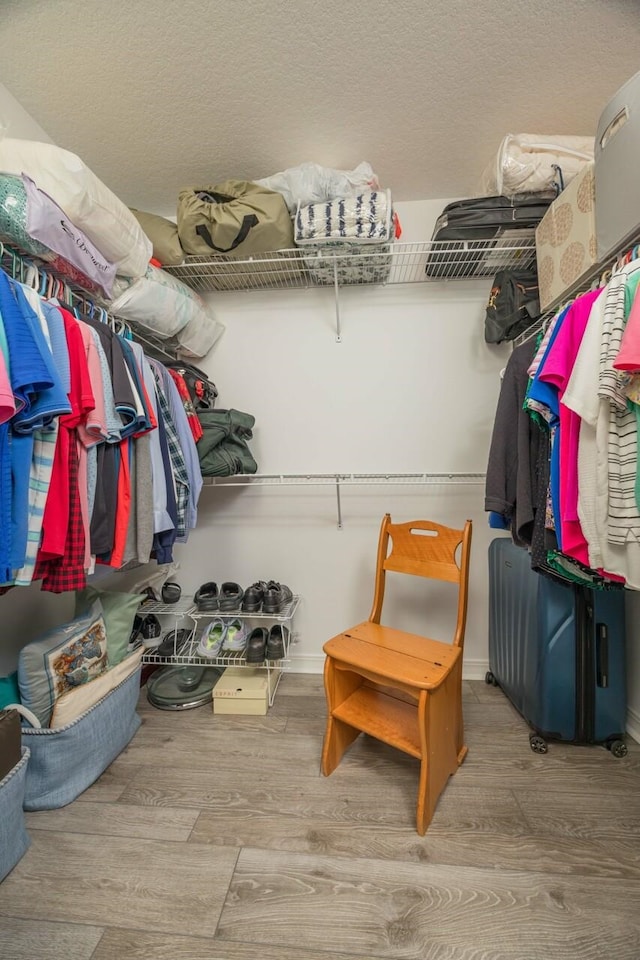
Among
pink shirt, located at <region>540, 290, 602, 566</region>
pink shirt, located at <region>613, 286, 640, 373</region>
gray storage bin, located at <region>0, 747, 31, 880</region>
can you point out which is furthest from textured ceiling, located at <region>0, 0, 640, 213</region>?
gray storage bin, located at <region>0, 747, 31, 880</region>

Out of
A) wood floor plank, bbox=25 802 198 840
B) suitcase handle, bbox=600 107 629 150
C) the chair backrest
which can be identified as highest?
suitcase handle, bbox=600 107 629 150

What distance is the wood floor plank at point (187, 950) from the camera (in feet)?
2.54

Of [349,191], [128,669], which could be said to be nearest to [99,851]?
[128,669]

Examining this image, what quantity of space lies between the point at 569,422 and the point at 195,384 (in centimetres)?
145

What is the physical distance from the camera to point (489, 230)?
144 centimetres

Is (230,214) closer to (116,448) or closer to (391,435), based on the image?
(116,448)

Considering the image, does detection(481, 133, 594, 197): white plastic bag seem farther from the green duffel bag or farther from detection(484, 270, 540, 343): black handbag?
the green duffel bag

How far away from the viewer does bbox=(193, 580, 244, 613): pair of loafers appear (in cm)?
167

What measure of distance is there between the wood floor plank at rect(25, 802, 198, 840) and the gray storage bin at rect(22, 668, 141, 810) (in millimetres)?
37

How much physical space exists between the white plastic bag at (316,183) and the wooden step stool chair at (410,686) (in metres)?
1.41

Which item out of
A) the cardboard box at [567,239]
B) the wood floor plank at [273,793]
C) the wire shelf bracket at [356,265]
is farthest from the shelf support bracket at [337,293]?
the wood floor plank at [273,793]

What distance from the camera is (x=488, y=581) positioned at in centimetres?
182

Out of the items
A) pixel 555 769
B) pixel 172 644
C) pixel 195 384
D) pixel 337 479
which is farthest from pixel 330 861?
pixel 195 384

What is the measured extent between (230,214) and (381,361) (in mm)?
889
